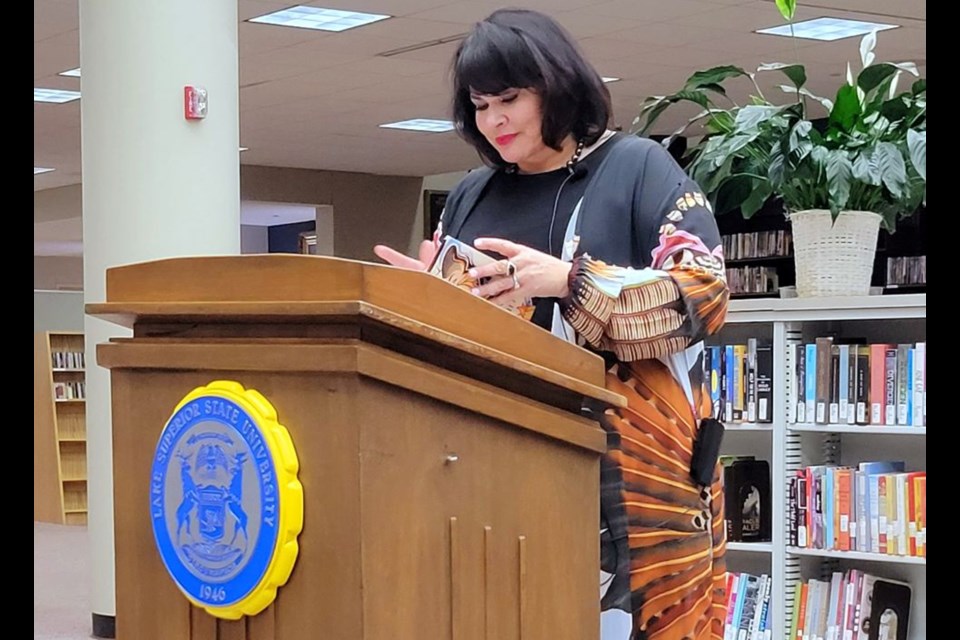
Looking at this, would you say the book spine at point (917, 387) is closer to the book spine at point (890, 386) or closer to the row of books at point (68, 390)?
the book spine at point (890, 386)

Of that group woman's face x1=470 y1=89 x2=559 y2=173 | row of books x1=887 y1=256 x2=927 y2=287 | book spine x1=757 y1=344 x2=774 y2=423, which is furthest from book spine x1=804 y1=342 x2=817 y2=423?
row of books x1=887 y1=256 x2=927 y2=287

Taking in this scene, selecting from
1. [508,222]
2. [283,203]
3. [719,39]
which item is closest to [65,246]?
[283,203]

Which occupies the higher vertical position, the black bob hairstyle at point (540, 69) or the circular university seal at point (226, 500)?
the black bob hairstyle at point (540, 69)

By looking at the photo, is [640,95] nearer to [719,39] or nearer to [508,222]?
[719,39]

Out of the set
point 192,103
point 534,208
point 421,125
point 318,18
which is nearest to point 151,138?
point 192,103

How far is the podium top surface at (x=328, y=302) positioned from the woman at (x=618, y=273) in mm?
155

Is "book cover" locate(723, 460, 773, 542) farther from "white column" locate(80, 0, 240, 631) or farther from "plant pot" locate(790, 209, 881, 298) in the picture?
"white column" locate(80, 0, 240, 631)

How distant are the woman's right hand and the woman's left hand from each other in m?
0.07

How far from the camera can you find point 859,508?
3707 mm

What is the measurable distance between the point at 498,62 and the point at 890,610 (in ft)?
8.77

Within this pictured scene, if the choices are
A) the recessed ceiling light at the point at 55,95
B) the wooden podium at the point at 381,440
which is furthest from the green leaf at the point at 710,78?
the recessed ceiling light at the point at 55,95

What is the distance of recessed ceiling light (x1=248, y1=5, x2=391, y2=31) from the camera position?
8922mm

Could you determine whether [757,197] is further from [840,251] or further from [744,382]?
[744,382]

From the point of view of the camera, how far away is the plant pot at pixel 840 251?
3715mm
